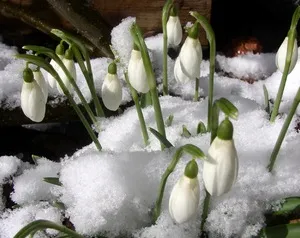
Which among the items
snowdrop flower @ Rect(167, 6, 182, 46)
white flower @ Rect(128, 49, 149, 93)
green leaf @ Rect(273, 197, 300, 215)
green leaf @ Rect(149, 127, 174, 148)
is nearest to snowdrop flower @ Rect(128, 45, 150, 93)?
white flower @ Rect(128, 49, 149, 93)

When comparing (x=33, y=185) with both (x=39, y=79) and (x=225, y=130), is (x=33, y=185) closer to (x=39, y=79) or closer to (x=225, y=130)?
(x=39, y=79)

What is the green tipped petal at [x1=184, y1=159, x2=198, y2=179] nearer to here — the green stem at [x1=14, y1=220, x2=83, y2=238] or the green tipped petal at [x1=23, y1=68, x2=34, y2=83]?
the green stem at [x1=14, y1=220, x2=83, y2=238]

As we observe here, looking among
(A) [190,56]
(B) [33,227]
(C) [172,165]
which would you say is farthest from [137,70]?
(B) [33,227]

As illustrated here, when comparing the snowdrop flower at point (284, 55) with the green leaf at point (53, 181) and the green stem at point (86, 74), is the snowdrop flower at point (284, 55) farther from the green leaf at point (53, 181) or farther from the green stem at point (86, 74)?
the green leaf at point (53, 181)

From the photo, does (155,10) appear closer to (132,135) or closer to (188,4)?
(188,4)

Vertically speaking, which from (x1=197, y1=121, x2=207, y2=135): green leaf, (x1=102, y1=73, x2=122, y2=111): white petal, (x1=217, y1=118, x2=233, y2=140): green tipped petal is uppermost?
(x1=217, y1=118, x2=233, y2=140): green tipped petal

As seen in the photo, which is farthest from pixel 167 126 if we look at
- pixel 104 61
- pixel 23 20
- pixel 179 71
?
pixel 23 20

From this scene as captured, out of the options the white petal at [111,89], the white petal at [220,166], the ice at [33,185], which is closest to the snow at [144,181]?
the ice at [33,185]
